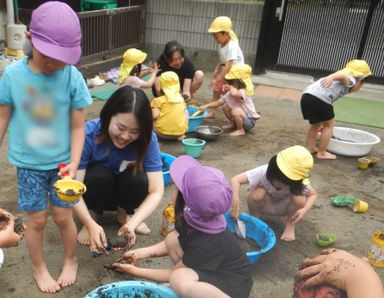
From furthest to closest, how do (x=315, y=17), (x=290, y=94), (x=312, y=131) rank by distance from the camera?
(x=315, y=17) → (x=290, y=94) → (x=312, y=131)

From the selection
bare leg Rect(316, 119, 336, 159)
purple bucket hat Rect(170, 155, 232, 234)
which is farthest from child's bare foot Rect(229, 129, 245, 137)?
purple bucket hat Rect(170, 155, 232, 234)

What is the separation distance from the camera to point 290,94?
6168mm

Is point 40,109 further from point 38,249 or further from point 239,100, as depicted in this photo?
point 239,100

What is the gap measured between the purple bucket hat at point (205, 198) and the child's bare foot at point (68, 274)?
2.64 ft

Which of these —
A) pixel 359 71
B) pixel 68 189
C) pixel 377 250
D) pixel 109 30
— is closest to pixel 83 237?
pixel 68 189

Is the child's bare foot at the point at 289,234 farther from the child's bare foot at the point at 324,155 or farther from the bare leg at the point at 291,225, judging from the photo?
the child's bare foot at the point at 324,155

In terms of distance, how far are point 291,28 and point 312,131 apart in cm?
325

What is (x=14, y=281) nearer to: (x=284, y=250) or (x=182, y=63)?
(x=284, y=250)

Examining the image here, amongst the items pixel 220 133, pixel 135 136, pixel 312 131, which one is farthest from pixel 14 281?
pixel 312 131

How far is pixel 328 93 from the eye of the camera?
3850mm

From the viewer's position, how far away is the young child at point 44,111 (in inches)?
63.2

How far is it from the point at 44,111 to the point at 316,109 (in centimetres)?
280

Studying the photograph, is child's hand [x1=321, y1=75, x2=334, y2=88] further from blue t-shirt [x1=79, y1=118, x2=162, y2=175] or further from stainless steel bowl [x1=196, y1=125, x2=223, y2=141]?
blue t-shirt [x1=79, y1=118, x2=162, y2=175]

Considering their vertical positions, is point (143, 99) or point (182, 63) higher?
point (143, 99)
